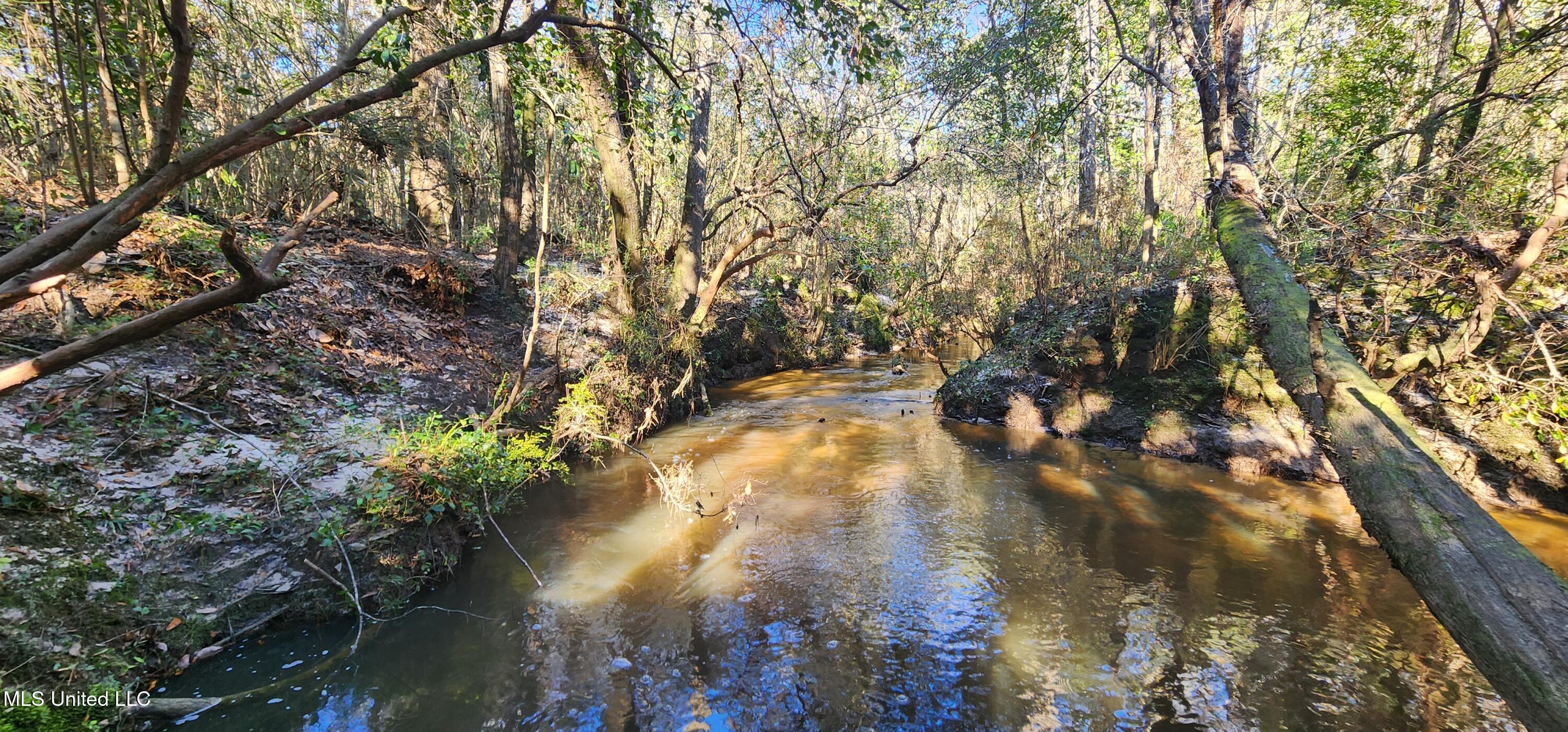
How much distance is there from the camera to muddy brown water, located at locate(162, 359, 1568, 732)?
3.32 meters

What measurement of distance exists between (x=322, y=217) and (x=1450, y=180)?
49.1ft

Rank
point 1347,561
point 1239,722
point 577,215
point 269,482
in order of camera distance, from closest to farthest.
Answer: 1. point 1239,722
2. point 269,482
3. point 1347,561
4. point 577,215

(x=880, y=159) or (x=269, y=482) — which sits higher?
(x=880, y=159)

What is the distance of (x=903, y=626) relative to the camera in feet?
13.6

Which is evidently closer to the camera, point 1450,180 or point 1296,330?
point 1296,330

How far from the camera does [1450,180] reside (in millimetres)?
5441

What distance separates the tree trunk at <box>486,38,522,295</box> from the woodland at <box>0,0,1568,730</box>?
0.28 feet

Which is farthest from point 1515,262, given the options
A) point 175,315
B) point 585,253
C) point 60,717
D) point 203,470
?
point 585,253

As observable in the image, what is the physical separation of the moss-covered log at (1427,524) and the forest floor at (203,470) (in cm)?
567

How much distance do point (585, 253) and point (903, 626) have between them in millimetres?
12029

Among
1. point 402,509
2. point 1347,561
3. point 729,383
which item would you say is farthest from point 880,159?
point 402,509

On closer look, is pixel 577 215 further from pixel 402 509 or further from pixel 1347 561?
pixel 1347 561

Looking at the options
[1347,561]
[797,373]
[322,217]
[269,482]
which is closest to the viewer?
[269,482]

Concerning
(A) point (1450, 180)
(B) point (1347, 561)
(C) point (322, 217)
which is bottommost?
(B) point (1347, 561)
